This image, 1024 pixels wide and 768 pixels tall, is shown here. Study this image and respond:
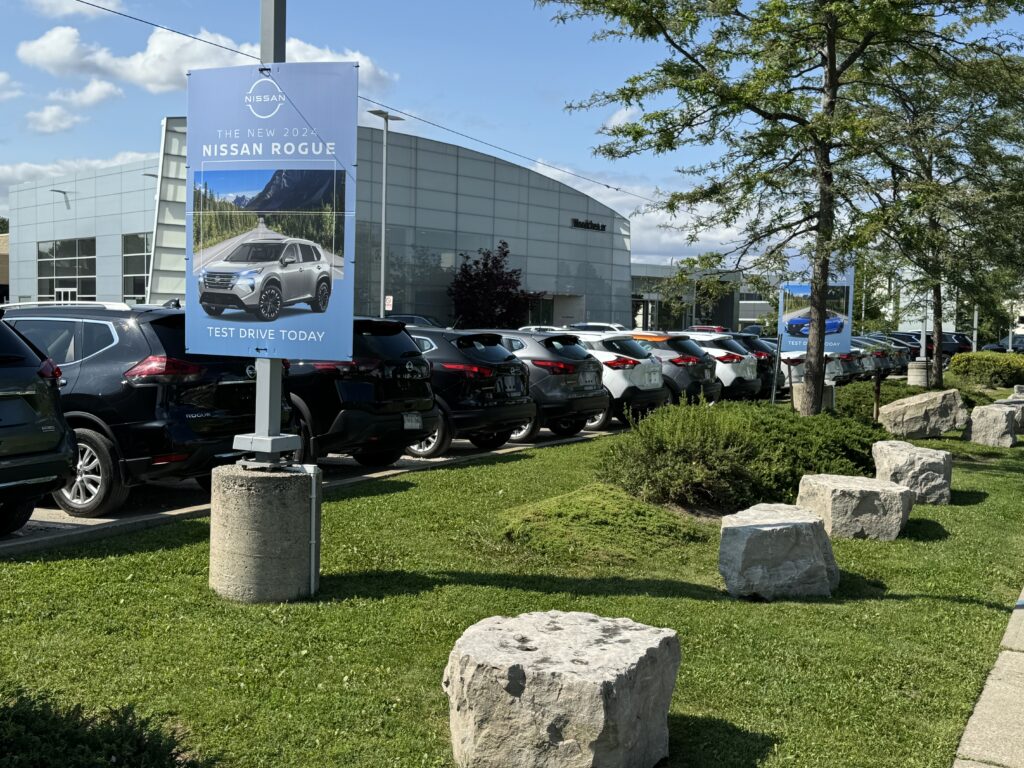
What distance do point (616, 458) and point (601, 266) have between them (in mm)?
47187

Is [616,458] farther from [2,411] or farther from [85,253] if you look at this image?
[85,253]

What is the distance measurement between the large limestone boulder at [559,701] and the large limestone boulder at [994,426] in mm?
13142

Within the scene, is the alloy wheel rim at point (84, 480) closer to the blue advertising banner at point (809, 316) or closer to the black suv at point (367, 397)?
the black suv at point (367, 397)

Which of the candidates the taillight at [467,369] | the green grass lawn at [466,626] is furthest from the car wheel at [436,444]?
the green grass lawn at [466,626]

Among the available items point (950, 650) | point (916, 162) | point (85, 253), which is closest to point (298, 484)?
point (950, 650)

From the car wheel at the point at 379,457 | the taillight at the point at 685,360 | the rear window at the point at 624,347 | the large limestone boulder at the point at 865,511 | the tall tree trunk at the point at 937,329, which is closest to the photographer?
the large limestone boulder at the point at 865,511

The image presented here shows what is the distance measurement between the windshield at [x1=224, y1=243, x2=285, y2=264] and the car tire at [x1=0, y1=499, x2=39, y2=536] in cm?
267

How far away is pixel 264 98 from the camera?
582cm

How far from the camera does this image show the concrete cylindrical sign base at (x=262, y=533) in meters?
5.57

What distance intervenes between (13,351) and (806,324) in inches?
449

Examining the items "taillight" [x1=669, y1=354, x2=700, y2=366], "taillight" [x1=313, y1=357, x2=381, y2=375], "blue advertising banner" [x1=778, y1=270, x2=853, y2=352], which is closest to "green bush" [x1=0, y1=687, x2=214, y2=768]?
"taillight" [x1=313, y1=357, x2=381, y2=375]

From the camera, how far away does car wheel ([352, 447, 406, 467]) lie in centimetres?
1114

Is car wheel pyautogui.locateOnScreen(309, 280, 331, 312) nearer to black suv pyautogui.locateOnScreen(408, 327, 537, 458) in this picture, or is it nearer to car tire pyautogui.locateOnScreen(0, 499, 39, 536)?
car tire pyautogui.locateOnScreen(0, 499, 39, 536)

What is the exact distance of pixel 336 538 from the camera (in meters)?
7.25
